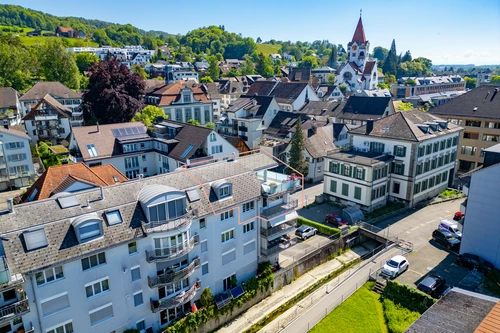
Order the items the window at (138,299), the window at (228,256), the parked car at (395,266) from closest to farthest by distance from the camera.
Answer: the window at (138,299) < the window at (228,256) < the parked car at (395,266)

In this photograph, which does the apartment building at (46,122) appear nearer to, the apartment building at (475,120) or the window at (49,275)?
the window at (49,275)

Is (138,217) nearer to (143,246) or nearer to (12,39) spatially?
(143,246)

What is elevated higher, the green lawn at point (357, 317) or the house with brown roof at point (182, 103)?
the house with brown roof at point (182, 103)

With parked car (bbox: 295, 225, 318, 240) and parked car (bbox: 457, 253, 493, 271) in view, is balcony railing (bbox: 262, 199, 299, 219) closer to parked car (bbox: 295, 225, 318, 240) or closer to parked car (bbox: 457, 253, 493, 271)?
parked car (bbox: 295, 225, 318, 240)

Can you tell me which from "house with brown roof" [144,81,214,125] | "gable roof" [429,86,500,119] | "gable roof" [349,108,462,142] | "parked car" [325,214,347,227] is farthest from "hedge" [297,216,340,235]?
"house with brown roof" [144,81,214,125]

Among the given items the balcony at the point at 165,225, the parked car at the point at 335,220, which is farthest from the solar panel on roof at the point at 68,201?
the parked car at the point at 335,220

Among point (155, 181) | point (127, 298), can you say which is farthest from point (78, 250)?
point (155, 181)

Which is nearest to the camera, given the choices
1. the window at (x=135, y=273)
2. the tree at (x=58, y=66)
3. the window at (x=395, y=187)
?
the window at (x=135, y=273)
